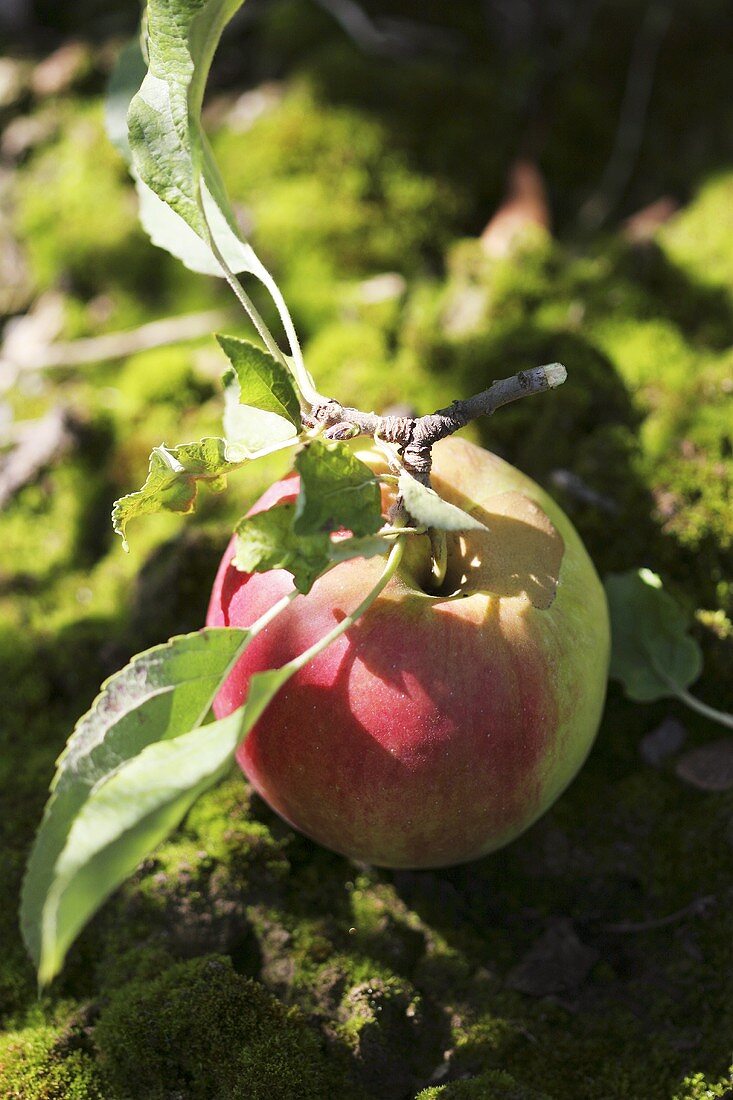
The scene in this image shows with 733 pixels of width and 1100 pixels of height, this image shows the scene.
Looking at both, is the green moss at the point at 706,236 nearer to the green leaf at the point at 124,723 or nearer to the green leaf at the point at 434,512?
the green leaf at the point at 434,512

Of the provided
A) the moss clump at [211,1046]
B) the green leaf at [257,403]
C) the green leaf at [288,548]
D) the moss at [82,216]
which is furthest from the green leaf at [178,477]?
the moss at [82,216]

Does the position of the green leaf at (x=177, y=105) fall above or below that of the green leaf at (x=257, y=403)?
above

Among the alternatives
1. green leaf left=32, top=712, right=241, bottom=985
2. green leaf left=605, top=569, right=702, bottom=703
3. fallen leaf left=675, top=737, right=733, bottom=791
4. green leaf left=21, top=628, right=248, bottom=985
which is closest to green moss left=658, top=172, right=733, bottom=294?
green leaf left=605, top=569, right=702, bottom=703

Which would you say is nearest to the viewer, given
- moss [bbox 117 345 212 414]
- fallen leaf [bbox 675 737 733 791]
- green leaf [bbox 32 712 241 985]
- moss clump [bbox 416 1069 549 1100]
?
green leaf [bbox 32 712 241 985]

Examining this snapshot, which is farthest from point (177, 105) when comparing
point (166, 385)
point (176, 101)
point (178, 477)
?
point (166, 385)

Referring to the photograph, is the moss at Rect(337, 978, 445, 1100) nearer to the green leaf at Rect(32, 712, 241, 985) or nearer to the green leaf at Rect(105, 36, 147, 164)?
the green leaf at Rect(32, 712, 241, 985)

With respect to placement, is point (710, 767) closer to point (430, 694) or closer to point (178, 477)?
point (430, 694)

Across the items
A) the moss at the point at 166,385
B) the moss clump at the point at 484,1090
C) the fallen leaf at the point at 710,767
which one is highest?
the moss at the point at 166,385
